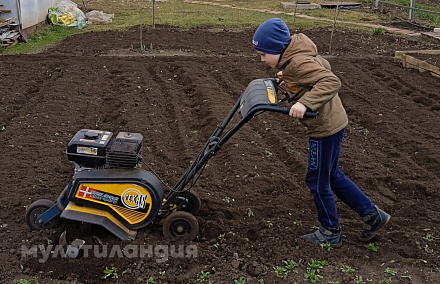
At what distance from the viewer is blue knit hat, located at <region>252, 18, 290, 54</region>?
155 inches

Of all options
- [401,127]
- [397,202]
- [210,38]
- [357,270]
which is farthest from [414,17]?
[357,270]

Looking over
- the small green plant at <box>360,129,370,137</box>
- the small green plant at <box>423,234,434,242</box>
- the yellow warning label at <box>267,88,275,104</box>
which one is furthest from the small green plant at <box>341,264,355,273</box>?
the small green plant at <box>360,129,370,137</box>

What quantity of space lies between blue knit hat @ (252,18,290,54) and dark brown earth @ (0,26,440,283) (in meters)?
1.62

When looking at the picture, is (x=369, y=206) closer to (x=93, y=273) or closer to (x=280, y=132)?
(x=93, y=273)

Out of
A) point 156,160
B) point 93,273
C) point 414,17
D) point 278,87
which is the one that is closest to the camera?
point 93,273

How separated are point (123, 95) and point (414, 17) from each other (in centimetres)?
1439

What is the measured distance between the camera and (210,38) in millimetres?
14445

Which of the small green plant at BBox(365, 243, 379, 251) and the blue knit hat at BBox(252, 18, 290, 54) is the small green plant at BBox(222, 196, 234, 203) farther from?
the blue knit hat at BBox(252, 18, 290, 54)

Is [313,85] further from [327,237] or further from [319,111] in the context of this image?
[327,237]

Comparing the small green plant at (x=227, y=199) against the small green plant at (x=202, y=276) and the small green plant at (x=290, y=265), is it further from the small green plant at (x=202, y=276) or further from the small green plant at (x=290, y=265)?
the small green plant at (x=202, y=276)

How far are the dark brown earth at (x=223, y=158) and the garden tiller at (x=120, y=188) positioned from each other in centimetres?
16

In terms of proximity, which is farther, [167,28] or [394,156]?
[167,28]

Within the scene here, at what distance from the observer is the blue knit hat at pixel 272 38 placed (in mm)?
3936

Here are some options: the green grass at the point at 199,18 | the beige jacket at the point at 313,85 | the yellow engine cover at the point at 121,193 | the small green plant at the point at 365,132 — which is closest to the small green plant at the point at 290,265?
the beige jacket at the point at 313,85
